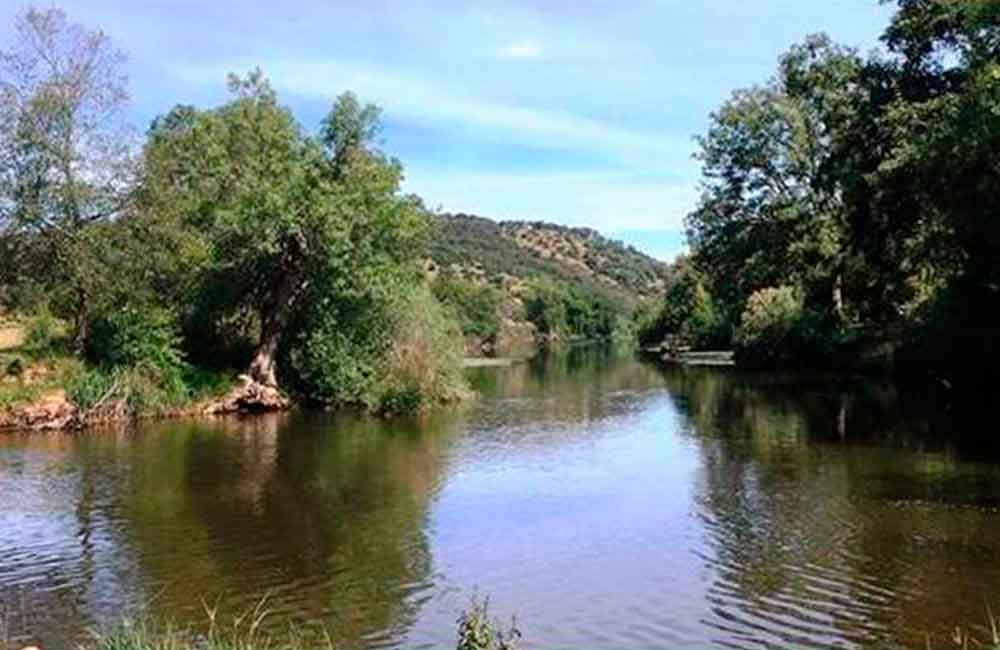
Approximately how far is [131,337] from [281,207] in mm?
7329

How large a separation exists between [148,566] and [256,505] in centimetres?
529

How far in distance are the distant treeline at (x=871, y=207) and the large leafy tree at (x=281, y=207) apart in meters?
19.8

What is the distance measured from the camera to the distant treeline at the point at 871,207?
34.9 metres

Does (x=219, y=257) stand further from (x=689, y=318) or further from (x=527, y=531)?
(x=689, y=318)

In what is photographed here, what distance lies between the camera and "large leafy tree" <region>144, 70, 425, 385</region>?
41.9 m

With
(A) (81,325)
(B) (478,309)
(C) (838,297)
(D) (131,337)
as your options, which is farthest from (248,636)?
(B) (478,309)

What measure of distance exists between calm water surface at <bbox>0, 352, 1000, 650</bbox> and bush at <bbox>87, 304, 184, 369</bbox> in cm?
557

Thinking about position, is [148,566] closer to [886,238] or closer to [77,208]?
[77,208]

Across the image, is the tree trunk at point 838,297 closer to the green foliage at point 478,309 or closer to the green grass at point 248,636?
the green grass at point 248,636

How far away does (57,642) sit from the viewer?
520 inches

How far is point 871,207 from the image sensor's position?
47.4 meters

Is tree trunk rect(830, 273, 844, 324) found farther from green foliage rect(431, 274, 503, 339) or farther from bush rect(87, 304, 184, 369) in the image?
green foliage rect(431, 274, 503, 339)

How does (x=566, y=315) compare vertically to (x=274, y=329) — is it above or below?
above

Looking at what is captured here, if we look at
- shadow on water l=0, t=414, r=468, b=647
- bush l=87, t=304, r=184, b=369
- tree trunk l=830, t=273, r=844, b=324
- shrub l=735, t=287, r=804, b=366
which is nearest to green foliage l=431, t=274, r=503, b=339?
shrub l=735, t=287, r=804, b=366
